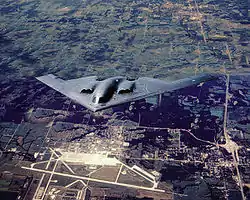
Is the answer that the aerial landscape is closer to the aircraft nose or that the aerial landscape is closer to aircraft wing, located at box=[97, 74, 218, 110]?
aircraft wing, located at box=[97, 74, 218, 110]

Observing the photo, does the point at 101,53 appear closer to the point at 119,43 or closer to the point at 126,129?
the point at 119,43

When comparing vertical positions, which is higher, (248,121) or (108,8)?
(108,8)

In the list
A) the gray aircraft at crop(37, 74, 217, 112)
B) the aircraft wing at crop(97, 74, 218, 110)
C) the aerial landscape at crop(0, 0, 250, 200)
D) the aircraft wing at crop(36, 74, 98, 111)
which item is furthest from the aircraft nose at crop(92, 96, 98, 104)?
the aircraft wing at crop(97, 74, 218, 110)

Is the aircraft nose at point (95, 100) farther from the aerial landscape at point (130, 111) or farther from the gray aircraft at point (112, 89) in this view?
the aerial landscape at point (130, 111)

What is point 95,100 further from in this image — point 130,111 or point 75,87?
point 130,111

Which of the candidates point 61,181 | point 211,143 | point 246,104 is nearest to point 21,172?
point 61,181

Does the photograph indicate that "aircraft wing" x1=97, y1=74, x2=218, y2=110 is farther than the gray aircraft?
Yes

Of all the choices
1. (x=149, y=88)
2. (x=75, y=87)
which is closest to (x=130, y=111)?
(x=149, y=88)
